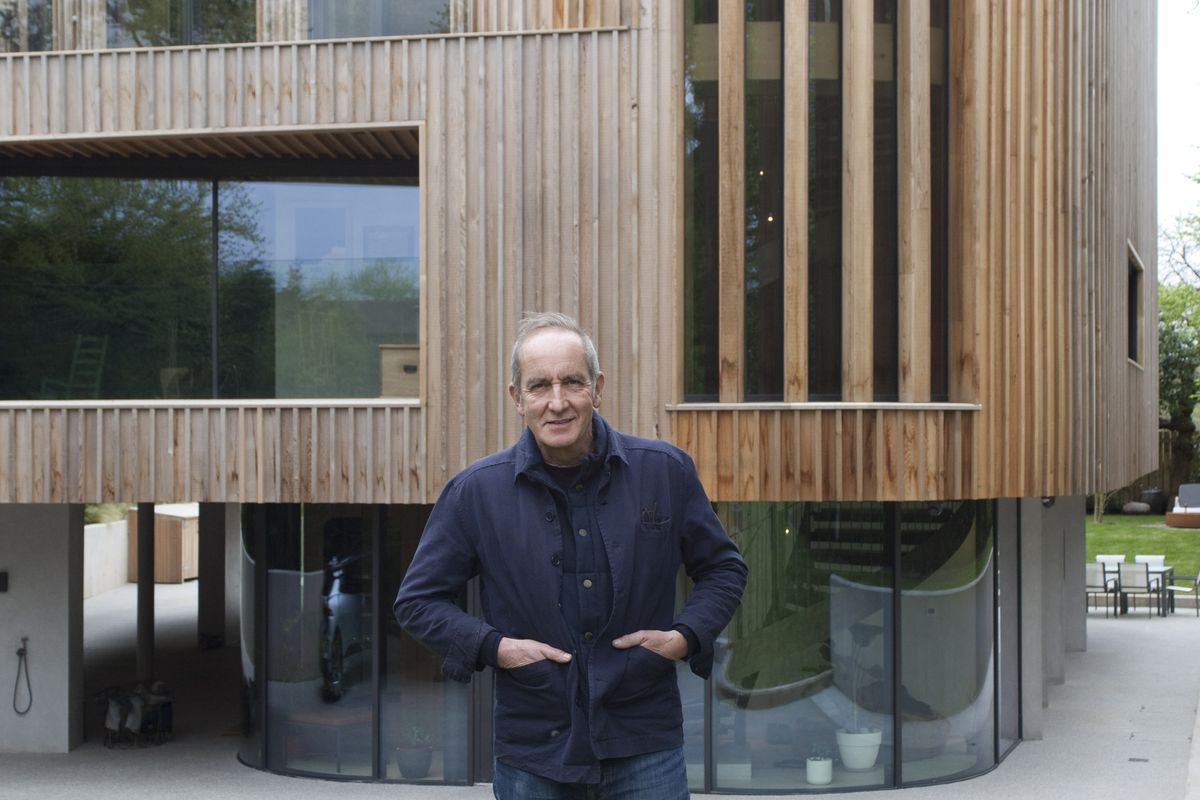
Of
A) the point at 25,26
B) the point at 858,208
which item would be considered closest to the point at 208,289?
the point at 25,26

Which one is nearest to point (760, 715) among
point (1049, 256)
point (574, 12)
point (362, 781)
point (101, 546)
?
point (362, 781)

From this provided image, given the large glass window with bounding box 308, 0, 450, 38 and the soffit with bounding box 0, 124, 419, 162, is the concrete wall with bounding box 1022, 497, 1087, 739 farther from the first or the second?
the large glass window with bounding box 308, 0, 450, 38

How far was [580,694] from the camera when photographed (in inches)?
133

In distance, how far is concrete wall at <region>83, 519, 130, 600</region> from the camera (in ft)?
111

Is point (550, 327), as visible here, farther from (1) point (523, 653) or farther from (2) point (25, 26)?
(2) point (25, 26)

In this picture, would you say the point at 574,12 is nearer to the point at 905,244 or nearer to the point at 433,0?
the point at 433,0

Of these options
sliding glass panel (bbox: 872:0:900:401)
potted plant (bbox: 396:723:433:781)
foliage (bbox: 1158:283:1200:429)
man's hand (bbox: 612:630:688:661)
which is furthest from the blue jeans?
foliage (bbox: 1158:283:1200:429)

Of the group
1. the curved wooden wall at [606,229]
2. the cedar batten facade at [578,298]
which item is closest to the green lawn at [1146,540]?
the cedar batten facade at [578,298]

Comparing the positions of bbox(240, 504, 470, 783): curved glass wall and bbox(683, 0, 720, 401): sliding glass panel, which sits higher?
bbox(683, 0, 720, 401): sliding glass panel

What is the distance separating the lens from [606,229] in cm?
1175

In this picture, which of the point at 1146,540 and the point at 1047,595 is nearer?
the point at 1047,595

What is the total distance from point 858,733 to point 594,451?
32.1 feet

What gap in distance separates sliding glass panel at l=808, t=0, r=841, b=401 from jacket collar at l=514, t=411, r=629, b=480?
8504 mm

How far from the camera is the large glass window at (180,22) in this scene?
12477mm
